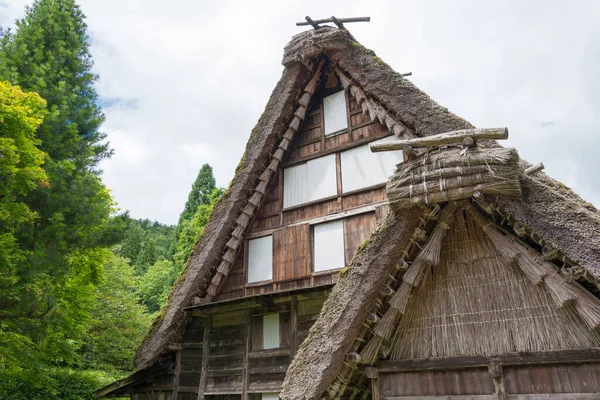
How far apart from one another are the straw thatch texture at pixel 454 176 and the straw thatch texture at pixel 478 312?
2.67 ft

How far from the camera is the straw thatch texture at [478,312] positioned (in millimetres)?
4836

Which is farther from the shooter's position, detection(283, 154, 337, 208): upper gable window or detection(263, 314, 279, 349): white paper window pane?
detection(283, 154, 337, 208): upper gable window

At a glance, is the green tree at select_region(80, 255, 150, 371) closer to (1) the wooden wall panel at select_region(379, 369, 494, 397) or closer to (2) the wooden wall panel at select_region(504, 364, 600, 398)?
(1) the wooden wall panel at select_region(379, 369, 494, 397)

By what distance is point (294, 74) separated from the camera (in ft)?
29.2

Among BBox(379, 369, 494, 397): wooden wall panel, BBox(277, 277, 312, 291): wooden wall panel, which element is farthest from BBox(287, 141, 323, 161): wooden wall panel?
BBox(379, 369, 494, 397): wooden wall panel

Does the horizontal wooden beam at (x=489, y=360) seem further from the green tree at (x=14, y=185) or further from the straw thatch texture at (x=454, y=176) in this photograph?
the green tree at (x=14, y=185)

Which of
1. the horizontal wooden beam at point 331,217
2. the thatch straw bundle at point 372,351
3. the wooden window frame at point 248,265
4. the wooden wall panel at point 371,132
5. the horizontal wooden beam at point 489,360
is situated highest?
the wooden wall panel at point 371,132

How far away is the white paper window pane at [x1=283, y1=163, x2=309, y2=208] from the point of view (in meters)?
8.73

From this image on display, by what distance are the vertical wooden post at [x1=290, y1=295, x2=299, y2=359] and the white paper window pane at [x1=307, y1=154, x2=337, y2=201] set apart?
2128 mm

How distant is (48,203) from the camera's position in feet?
35.3

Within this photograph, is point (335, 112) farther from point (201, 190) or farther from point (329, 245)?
point (201, 190)

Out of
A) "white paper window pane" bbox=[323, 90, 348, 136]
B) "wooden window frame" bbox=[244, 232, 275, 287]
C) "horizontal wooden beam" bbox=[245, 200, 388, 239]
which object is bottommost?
"wooden window frame" bbox=[244, 232, 275, 287]

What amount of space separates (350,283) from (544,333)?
231cm

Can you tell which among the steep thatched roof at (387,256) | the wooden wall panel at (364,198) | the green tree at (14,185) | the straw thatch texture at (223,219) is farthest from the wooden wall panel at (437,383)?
the green tree at (14,185)
